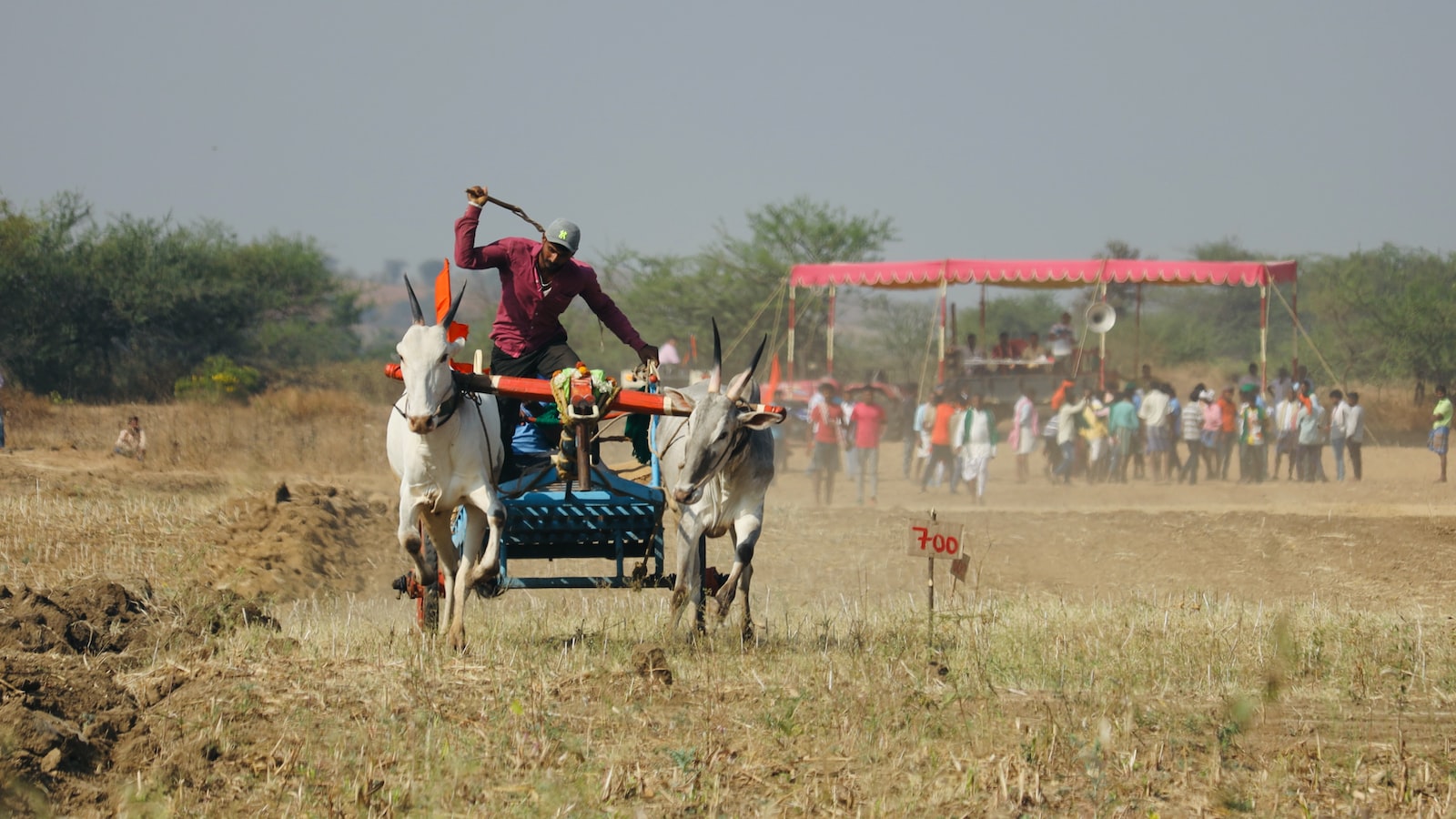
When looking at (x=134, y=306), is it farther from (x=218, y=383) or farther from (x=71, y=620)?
(x=71, y=620)

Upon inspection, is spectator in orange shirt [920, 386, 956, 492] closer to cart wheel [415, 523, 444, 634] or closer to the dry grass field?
the dry grass field

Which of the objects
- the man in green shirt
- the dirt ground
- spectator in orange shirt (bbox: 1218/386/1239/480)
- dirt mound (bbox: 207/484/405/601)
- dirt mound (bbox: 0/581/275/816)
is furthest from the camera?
spectator in orange shirt (bbox: 1218/386/1239/480)

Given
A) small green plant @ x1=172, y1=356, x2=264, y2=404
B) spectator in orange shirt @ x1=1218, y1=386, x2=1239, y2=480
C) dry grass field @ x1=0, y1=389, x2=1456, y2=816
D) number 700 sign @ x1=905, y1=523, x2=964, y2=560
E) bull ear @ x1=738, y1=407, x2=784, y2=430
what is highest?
small green plant @ x1=172, y1=356, x2=264, y2=404

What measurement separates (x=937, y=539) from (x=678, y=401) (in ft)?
6.76

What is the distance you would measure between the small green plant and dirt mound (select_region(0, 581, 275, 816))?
22657 millimetres

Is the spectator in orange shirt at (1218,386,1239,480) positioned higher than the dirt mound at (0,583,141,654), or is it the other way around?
the spectator in orange shirt at (1218,386,1239,480)

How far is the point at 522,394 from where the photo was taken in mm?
7914

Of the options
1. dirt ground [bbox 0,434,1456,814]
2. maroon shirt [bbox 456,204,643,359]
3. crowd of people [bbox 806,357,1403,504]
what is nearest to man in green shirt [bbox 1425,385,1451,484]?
crowd of people [bbox 806,357,1403,504]

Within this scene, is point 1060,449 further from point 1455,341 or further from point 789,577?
point 1455,341

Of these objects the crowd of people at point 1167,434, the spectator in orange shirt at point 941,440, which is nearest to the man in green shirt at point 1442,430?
the crowd of people at point 1167,434

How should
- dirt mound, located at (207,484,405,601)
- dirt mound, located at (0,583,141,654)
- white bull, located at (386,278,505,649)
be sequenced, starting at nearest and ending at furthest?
1. white bull, located at (386,278,505,649)
2. dirt mound, located at (0,583,141,654)
3. dirt mound, located at (207,484,405,601)

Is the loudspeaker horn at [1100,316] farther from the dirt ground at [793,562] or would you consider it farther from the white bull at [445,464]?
the white bull at [445,464]

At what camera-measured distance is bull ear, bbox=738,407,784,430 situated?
7949mm

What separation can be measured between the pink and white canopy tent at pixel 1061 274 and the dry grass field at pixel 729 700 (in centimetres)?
1197
